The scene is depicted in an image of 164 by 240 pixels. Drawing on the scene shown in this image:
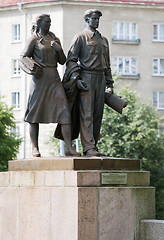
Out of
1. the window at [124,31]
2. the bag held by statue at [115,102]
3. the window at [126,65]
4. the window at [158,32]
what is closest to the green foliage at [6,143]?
the window at [126,65]

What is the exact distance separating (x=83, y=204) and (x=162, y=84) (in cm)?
4593

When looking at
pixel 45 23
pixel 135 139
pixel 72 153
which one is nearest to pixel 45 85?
pixel 45 23

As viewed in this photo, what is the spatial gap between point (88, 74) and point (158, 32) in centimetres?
4469

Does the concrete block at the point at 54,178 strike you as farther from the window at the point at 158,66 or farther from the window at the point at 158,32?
the window at the point at 158,32

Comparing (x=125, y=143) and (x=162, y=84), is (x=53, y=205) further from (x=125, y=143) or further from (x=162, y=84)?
(x=162, y=84)

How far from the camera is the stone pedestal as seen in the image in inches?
606

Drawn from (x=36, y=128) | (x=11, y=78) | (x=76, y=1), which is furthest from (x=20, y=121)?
(x=36, y=128)

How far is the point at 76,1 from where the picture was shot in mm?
58656

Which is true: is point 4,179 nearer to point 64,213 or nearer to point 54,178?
point 54,178

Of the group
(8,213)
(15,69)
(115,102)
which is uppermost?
(15,69)

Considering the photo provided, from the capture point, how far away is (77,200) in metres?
15.3

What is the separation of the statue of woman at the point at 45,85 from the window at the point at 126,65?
43113 mm

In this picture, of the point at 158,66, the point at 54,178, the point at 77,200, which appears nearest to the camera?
the point at 77,200

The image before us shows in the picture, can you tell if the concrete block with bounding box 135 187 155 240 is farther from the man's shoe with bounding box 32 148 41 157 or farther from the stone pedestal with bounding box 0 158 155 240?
the man's shoe with bounding box 32 148 41 157
